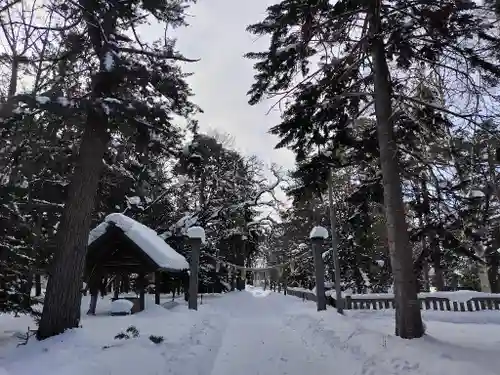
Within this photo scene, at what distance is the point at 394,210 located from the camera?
281 inches

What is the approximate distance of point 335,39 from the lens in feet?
23.4

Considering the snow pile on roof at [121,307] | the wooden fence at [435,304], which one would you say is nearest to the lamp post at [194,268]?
the snow pile on roof at [121,307]

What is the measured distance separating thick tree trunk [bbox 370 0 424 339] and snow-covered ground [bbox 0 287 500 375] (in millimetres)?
427

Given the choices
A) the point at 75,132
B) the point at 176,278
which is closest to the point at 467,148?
the point at 75,132

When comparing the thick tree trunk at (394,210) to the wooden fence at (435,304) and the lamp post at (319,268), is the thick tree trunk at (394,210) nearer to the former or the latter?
the wooden fence at (435,304)

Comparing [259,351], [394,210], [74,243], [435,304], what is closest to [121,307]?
[74,243]

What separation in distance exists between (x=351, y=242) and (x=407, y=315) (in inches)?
669

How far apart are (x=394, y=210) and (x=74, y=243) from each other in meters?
6.19

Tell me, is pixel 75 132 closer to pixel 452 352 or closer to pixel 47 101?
pixel 47 101

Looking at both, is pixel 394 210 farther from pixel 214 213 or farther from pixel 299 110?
pixel 214 213

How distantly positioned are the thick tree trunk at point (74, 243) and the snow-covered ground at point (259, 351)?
42 centimetres

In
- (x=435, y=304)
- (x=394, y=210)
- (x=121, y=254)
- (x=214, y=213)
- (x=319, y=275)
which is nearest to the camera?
(x=394, y=210)

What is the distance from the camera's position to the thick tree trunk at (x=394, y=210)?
21.8ft

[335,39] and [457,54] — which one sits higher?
[335,39]
